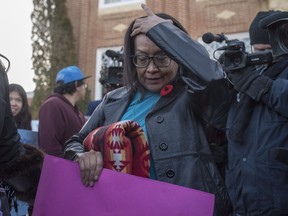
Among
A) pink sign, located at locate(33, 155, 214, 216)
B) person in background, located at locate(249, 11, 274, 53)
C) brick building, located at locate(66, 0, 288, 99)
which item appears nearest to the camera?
pink sign, located at locate(33, 155, 214, 216)

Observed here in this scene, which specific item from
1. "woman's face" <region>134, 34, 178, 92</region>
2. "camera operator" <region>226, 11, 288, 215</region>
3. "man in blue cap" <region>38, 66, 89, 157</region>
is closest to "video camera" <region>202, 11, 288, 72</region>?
"camera operator" <region>226, 11, 288, 215</region>

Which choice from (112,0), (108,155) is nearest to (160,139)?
(108,155)

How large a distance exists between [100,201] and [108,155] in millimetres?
192

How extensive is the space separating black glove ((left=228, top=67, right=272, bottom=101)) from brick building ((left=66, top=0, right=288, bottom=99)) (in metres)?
7.72

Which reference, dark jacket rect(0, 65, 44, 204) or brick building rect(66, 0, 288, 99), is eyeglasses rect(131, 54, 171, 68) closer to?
dark jacket rect(0, 65, 44, 204)

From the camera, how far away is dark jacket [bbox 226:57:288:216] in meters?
1.79

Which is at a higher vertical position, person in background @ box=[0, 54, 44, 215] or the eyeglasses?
the eyeglasses

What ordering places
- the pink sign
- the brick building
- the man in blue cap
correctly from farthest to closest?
the brick building < the man in blue cap < the pink sign

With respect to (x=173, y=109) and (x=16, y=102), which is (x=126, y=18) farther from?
(x=173, y=109)

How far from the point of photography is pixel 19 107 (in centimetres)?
432

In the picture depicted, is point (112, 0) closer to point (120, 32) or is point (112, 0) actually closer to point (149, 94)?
point (120, 32)

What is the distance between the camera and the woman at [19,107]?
4.30 meters

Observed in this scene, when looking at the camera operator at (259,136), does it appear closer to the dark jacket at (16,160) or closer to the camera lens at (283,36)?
the camera lens at (283,36)

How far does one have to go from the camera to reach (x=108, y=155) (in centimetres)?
161
